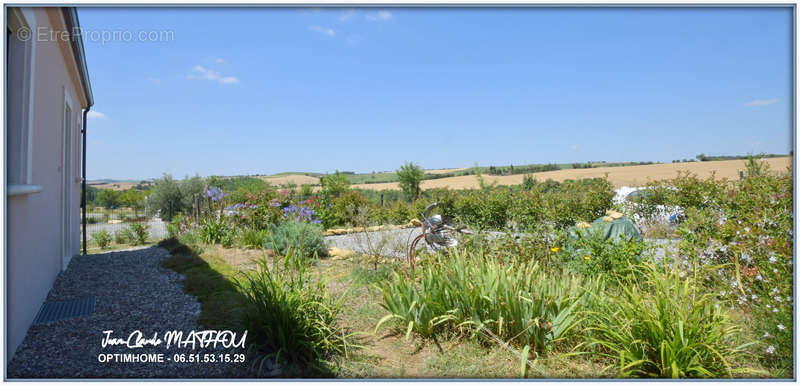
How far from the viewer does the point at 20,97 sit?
2.24m

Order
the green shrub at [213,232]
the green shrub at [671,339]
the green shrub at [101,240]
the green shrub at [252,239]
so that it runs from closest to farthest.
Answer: the green shrub at [671,339]
the green shrub at [252,239]
the green shrub at [213,232]
the green shrub at [101,240]

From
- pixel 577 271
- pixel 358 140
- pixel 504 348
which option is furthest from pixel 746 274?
pixel 358 140

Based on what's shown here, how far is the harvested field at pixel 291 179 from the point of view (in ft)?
32.5

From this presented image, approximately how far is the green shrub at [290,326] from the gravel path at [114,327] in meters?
0.18

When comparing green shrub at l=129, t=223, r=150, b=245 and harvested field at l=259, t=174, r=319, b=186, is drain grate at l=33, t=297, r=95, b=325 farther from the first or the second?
harvested field at l=259, t=174, r=319, b=186

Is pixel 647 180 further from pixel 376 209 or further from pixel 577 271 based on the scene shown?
pixel 376 209

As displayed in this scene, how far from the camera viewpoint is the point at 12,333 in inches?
83.8

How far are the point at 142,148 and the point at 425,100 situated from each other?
260 cm

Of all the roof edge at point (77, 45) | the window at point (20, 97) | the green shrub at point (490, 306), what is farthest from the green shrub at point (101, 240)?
the green shrub at point (490, 306)

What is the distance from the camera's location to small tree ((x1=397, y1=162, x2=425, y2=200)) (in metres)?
16.2

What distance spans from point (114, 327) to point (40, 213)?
1.23m

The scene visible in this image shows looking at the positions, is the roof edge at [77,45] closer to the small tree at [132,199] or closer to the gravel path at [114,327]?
the gravel path at [114,327]

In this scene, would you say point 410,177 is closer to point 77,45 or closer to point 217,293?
point 77,45

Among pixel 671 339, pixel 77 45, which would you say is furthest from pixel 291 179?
pixel 671 339
